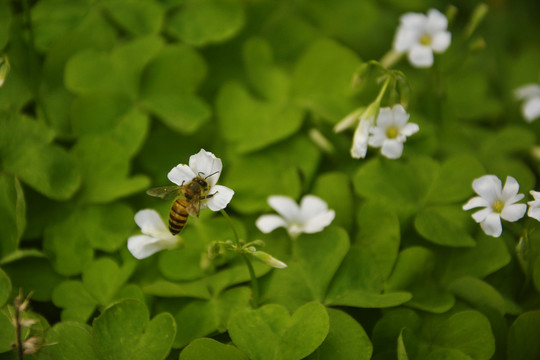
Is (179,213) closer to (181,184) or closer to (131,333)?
(181,184)

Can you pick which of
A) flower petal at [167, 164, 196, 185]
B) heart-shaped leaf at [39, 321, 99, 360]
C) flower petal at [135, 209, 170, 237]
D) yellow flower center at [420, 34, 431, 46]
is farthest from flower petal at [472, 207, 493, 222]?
heart-shaped leaf at [39, 321, 99, 360]

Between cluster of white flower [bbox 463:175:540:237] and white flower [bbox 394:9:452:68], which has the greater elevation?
white flower [bbox 394:9:452:68]

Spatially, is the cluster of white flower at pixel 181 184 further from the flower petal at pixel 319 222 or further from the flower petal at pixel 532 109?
the flower petal at pixel 532 109

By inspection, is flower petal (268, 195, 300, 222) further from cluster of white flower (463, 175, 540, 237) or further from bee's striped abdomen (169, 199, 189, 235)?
cluster of white flower (463, 175, 540, 237)

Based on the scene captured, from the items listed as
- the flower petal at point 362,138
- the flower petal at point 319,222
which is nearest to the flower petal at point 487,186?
the flower petal at point 362,138

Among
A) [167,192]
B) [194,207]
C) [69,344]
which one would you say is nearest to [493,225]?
[194,207]

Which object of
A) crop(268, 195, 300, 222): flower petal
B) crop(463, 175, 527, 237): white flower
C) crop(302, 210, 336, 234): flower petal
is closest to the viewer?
crop(463, 175, 527, 237): white flower

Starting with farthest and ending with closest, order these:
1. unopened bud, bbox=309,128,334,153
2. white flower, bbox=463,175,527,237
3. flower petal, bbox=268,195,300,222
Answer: unopened bud, bbox=309,128,334,153
flower petal, bbox=268,195,300,222
white flower, bbox=463,175,527,237
